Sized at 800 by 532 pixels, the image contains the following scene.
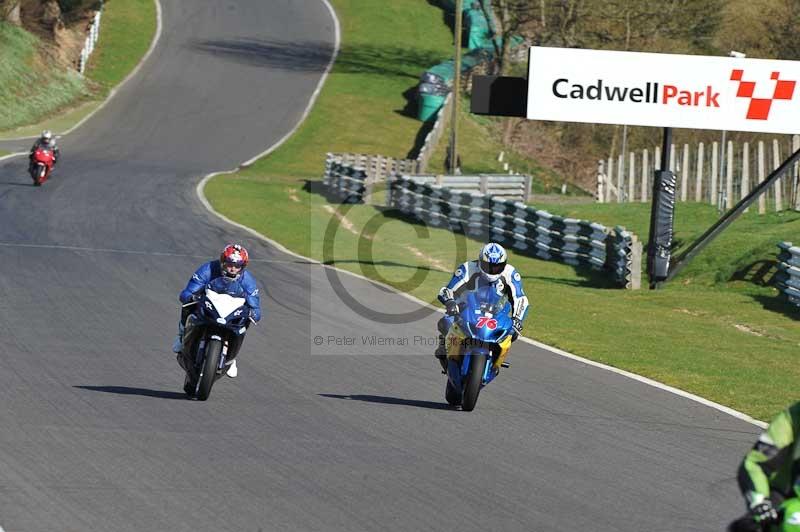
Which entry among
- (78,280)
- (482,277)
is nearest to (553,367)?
(482,277)

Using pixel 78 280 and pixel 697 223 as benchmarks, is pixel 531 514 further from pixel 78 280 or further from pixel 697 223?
pixel 697 223

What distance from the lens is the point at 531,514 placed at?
8.81 meters

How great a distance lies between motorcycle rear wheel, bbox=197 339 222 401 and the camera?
488 inches

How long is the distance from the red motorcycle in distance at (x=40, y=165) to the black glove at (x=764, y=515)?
31057 mm

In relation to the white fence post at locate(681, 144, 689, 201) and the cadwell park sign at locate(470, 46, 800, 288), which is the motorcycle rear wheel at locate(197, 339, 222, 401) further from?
the white fence post at locate(681, 144, 689, 201)

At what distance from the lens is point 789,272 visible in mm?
22922

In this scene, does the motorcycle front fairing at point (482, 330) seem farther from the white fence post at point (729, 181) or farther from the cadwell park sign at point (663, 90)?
the white fence post at point (729, 181)

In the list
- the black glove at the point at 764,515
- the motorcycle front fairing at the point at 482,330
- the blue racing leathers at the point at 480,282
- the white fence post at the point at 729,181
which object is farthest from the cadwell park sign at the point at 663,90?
the black glove at the point at 764,515

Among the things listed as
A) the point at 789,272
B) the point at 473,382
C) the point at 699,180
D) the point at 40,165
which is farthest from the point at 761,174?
the point at 473,382

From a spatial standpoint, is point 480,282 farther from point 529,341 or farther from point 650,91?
point 650,91

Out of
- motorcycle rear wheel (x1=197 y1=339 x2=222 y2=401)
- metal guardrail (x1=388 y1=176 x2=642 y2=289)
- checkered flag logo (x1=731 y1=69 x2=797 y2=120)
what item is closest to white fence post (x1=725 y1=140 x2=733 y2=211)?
metal guardrail (x1=388 y1=176 x2=642 y2=289)

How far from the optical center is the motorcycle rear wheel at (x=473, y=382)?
1227 cm

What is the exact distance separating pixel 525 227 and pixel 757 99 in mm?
8407

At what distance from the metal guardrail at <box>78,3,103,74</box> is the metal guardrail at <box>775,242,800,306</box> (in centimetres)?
4167
